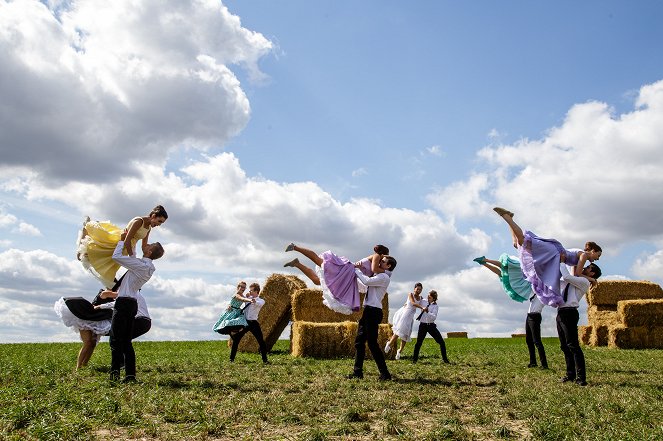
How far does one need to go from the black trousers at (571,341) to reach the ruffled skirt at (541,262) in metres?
0.31

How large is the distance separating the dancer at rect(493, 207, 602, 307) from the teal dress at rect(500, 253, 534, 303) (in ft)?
8.71

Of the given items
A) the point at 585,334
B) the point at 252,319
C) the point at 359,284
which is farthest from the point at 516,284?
the point at 585,334

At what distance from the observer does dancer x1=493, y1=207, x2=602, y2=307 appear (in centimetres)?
992

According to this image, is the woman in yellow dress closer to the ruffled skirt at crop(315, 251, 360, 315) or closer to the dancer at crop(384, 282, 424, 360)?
the ruffled skirt at crop(315, 251, 360, 315)

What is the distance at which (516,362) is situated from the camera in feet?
46.5

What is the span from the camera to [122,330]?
Result: 349 inches

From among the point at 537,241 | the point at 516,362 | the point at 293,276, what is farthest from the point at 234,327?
the point at 537,241

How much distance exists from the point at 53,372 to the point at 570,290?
393 inches

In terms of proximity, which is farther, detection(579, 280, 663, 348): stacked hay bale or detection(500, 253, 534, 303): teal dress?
detection(579, 280, 663, 348): stacked hay bale

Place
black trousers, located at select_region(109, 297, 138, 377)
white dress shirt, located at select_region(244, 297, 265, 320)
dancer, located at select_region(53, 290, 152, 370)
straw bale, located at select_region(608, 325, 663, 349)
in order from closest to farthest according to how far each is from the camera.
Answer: black trousers, located at select_region(109, 297, 138, 377) < dancer, located at select_region(53, 290, 152, 370) < white dress shirt, located at select_region(244, 297, 265, 320) < straw bale, located at select_region(608, 325, 663, 349)

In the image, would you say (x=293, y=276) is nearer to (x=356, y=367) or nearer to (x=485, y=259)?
(x=485, y=259)

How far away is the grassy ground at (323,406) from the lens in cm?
560

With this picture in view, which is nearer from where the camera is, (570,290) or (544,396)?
(544,396)

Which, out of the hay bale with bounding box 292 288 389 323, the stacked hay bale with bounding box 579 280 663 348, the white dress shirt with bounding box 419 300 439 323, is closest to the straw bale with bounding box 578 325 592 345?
the stacked hay bale with bounding box 579 280 663 348
